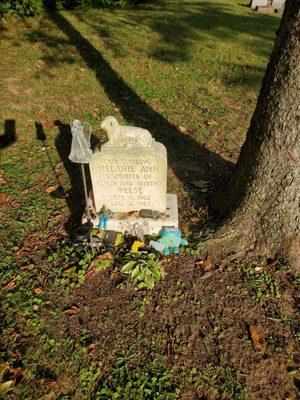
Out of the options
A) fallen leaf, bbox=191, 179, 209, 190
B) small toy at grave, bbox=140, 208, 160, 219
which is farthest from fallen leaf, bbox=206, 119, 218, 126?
small toy at grave, bbox=140, 208, 160, 219

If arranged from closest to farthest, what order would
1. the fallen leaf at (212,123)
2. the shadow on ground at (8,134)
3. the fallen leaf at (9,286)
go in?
the fallen leaf at (9,286), the shadow on ground at (8,134), the fallen leaf at (212,123)

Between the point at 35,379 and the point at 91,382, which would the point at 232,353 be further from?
the point at 35,379

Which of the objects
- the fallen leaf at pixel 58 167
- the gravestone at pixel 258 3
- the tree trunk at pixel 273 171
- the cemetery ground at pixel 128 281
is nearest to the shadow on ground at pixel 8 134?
the cemetery ground at pixel 128 281

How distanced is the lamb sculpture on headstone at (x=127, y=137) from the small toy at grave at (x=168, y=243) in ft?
3.82

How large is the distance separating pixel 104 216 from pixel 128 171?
710mm

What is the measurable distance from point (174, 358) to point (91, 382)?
814 millimetres

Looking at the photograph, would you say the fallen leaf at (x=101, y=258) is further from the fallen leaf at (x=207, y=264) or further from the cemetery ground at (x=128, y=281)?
the fallen leaf at (x=207, y=264)

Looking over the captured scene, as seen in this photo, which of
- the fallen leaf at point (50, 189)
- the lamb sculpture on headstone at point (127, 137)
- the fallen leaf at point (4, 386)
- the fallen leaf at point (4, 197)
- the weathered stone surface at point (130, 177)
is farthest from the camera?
the fallen leaf at point (50, 189)

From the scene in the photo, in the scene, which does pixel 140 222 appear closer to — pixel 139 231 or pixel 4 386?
pixel 139 231

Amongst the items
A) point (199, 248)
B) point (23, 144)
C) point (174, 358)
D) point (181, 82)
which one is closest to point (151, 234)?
point (199, 248)

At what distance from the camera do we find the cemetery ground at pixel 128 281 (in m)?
2.97

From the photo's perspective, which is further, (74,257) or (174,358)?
(74,257)

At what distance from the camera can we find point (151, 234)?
425 centimetres

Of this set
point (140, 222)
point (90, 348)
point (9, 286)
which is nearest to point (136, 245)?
point (140, 222)
